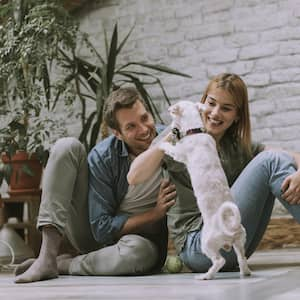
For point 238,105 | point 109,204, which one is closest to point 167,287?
point 109,204

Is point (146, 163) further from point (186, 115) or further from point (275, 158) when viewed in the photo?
point (275, 158)

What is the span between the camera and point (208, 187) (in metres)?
2.21

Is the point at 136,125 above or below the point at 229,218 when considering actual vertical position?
above

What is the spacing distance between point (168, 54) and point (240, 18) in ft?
1.80

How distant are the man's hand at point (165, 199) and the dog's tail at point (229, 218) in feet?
1.49

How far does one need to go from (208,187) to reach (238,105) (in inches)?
18.7

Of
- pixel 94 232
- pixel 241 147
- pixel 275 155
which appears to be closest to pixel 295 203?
pixel 275 155

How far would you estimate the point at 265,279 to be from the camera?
2234mm

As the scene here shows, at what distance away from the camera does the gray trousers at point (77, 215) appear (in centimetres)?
262

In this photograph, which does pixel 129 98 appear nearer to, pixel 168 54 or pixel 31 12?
pixel 31 12

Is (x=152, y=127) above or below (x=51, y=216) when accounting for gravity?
above

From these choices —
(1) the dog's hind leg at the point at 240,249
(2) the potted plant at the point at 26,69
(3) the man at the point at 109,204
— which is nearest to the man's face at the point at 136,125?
(3) the man at the point at 109,204

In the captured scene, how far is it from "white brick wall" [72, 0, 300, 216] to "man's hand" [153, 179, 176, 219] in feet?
6.91

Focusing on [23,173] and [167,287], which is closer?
[167,287]
